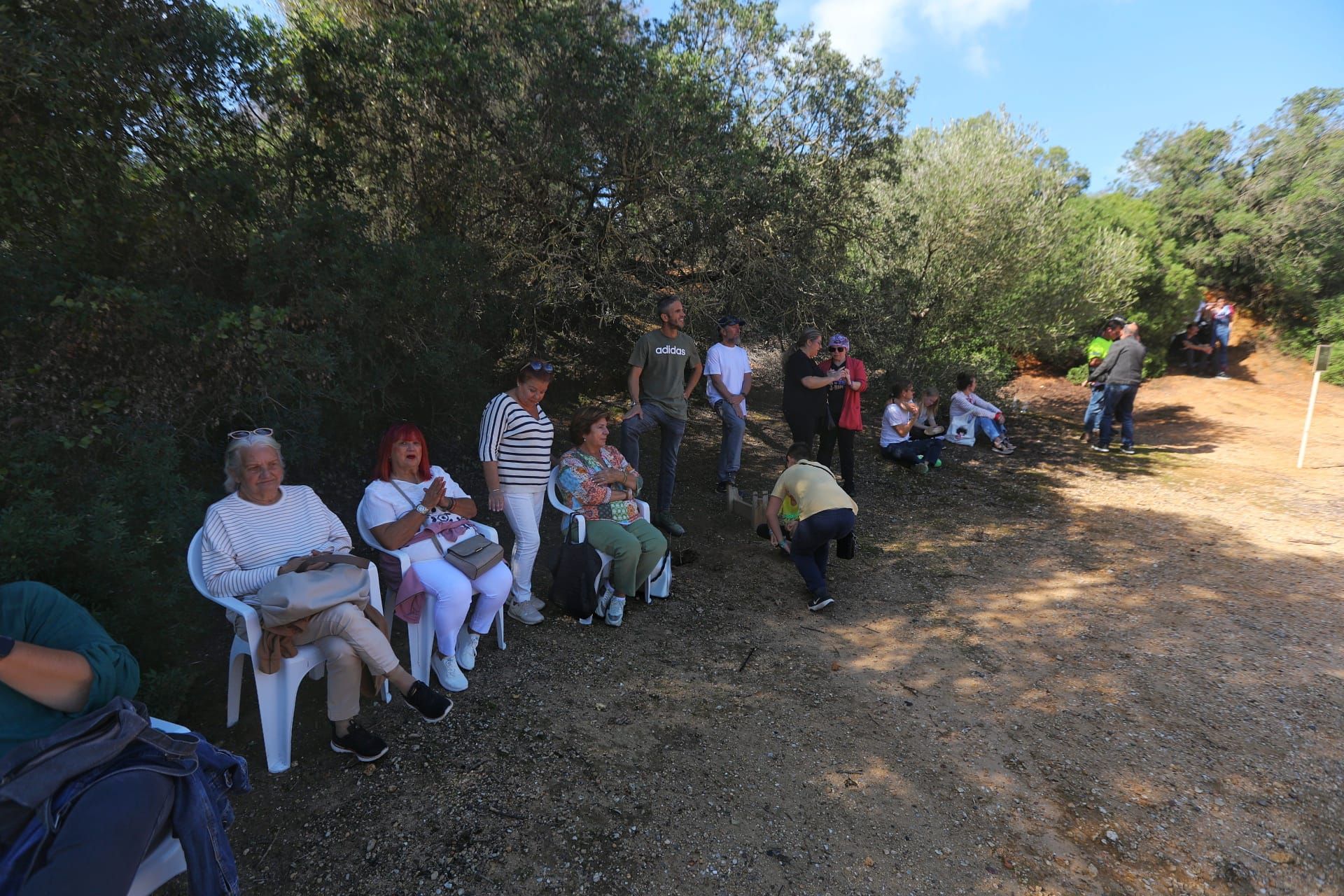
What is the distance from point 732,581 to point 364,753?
2.88 m

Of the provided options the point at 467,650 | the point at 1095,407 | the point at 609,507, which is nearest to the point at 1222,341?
the point at 1095,407

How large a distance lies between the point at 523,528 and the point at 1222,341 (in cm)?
1744

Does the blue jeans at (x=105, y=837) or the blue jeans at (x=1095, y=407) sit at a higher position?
the blue jeans at (x=1095, y=407)

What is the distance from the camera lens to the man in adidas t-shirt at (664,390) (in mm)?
5422

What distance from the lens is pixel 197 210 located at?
3.93 meters

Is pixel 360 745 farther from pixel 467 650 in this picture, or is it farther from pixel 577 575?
pixel 577 575

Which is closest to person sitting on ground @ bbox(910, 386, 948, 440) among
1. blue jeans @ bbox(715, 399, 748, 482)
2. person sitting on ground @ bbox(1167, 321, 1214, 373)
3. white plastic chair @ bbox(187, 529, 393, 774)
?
blue jeans @ bbox(715, 399, 748, 482)

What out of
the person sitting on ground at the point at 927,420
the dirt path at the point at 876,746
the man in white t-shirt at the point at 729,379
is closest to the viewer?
the dirt path at the point at 876,746

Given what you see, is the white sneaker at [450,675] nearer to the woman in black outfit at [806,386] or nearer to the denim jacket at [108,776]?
the denim jacket at [108,776]

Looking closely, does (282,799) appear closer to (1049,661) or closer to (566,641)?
(566,641)

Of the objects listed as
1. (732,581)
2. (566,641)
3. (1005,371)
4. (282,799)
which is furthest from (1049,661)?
(1005,371)

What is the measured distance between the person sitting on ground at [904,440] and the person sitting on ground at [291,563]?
6457mm

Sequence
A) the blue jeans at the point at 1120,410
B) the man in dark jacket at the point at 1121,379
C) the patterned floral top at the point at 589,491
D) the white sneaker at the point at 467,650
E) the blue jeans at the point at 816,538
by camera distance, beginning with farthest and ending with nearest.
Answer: the blue jeans at the point at 1120,410
the man in dark jacket at the point at 1121,379
the blue jeans at the point at 816,538
the patterned floral top at the point at 589,491
the white sneaker at the point at 467,650

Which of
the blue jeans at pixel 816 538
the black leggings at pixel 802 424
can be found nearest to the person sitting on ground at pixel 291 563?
the blue jeans at pixel 816 538
